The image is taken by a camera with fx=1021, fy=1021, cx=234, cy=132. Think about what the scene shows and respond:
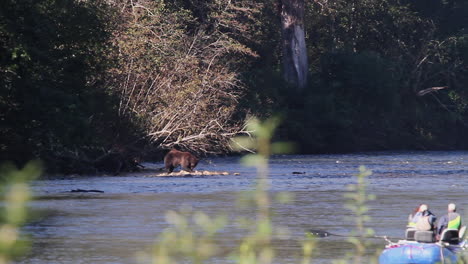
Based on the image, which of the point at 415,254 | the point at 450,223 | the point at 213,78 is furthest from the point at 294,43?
the point at 415,254

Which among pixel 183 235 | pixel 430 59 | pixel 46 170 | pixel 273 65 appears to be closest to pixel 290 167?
pixel 46 170

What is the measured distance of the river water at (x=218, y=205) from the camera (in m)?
17.6

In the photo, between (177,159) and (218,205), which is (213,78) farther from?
(218,205)

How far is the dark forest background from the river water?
1898 mm

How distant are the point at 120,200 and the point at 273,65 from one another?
36157 mm

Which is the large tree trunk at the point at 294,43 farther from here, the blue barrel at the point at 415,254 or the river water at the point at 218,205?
the blue barrel at the point at 415,254

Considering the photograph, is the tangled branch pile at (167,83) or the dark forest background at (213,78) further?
the tangled branch pile at (167,83)

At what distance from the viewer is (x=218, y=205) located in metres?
24.9

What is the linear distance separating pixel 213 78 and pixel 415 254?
94.9ft

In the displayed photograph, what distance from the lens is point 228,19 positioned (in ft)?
169

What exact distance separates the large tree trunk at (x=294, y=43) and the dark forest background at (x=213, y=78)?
12.2 inches

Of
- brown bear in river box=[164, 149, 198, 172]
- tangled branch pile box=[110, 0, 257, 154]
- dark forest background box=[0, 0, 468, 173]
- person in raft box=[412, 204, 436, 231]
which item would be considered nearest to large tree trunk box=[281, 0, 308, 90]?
dark forest background box=[0, 0, 468, 173]

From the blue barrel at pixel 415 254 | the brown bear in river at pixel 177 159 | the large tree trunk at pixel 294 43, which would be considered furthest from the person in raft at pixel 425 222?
the large tree trunk at pixel 294 43

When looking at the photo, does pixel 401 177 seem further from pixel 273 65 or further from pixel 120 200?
pixel 273 65
